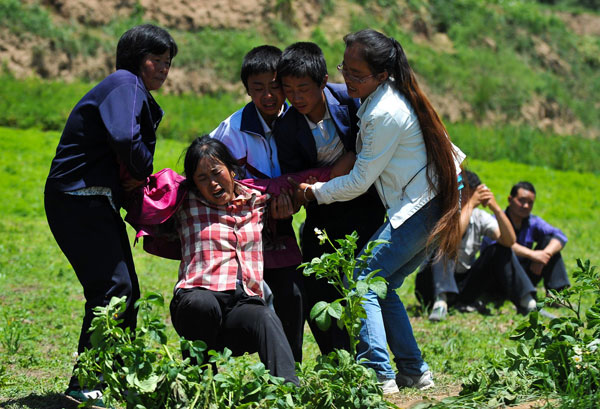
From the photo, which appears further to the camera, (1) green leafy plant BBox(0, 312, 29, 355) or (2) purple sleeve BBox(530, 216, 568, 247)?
(2) purple sleeve BBox(530, 216, 568, 247)

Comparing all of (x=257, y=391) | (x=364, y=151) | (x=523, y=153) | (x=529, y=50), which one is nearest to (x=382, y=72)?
(x=364, y=151)

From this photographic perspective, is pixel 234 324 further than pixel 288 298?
No

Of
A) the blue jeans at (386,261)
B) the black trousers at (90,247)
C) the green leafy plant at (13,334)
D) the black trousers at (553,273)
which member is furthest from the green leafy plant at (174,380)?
the black trousers at (553,273)

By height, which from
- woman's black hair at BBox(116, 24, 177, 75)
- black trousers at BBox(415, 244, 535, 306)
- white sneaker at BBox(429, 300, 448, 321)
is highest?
woman's black hair at BBox(116, 24, 177, 75)

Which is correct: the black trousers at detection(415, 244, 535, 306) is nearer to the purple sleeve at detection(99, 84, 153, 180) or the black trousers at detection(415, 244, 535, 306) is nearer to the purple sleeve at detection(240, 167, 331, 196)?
the purple sleeve at detection(240, 167, 331, 196)

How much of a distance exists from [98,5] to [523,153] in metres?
12.0

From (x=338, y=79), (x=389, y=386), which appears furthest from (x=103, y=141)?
(x=338, y=79)

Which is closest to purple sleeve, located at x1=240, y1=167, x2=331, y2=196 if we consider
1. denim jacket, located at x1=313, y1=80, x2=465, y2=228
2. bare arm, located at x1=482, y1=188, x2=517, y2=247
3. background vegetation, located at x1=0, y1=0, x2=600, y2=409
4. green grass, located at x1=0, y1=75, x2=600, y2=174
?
denim jacket, located at x1=313, y1=80, x2=465, y2=228

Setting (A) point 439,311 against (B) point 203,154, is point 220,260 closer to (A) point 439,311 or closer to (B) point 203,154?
(B) point 203,154

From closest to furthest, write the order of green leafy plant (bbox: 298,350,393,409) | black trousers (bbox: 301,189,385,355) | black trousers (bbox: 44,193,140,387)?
green leafy plant (bbox: 298,350,393,409) < black trousers (bbox: 44,193,140,387) < black trousers (bbox: 301,189,385,355)

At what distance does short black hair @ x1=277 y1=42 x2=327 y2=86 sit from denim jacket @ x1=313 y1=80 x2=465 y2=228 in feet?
1.03

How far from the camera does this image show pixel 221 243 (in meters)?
4.07

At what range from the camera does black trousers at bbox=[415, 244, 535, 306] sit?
290 inches

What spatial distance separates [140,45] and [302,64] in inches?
34.1
